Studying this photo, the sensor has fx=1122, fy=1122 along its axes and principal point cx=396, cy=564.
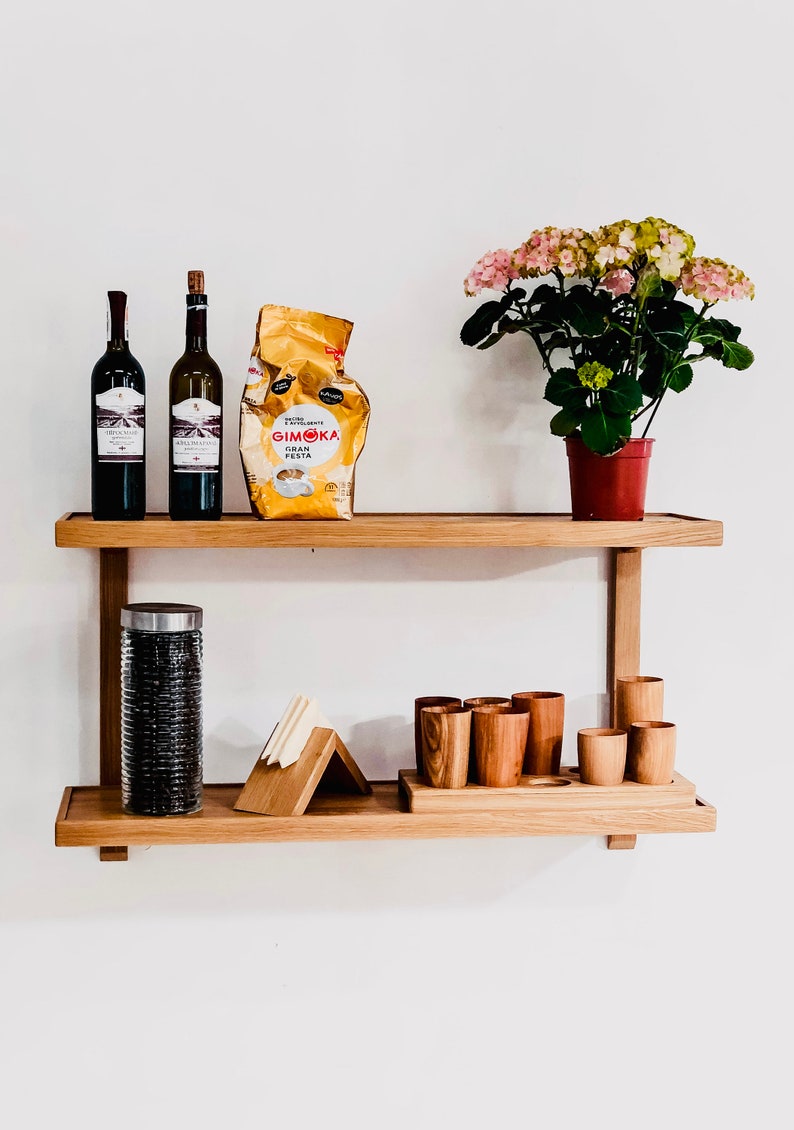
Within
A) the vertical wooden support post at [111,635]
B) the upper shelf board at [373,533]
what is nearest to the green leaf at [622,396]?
the upper shelf board at [373,533]

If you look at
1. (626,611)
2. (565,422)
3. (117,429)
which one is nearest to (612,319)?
(565,422)

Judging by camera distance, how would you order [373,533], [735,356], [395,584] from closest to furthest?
[373,533], [735,356], [395,584]

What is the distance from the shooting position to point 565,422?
49.7 inches

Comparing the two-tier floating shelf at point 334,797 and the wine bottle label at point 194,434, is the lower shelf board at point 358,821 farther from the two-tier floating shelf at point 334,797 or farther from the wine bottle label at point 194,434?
the wine bottle label at point 194,434

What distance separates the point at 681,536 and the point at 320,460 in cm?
41

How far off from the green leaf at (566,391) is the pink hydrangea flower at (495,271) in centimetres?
→ 12

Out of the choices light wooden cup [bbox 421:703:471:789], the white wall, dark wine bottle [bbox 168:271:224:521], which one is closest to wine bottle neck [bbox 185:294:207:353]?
dark wine bottle [bbox 168:271:224:521]

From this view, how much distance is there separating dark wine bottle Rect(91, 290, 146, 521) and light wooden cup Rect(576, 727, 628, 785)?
1.87ft

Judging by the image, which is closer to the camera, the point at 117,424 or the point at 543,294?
the point at 117,424

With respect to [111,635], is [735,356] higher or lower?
higher

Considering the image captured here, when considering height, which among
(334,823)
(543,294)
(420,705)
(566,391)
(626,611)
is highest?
(543,294)

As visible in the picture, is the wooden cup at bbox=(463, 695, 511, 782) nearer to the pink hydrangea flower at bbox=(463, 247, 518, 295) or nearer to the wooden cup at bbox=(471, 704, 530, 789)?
the wooden cup at bbox=(471, 704, 530, 789)

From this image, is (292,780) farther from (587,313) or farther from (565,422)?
(587,313)

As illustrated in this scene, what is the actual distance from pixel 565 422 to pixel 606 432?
0.05 meters
